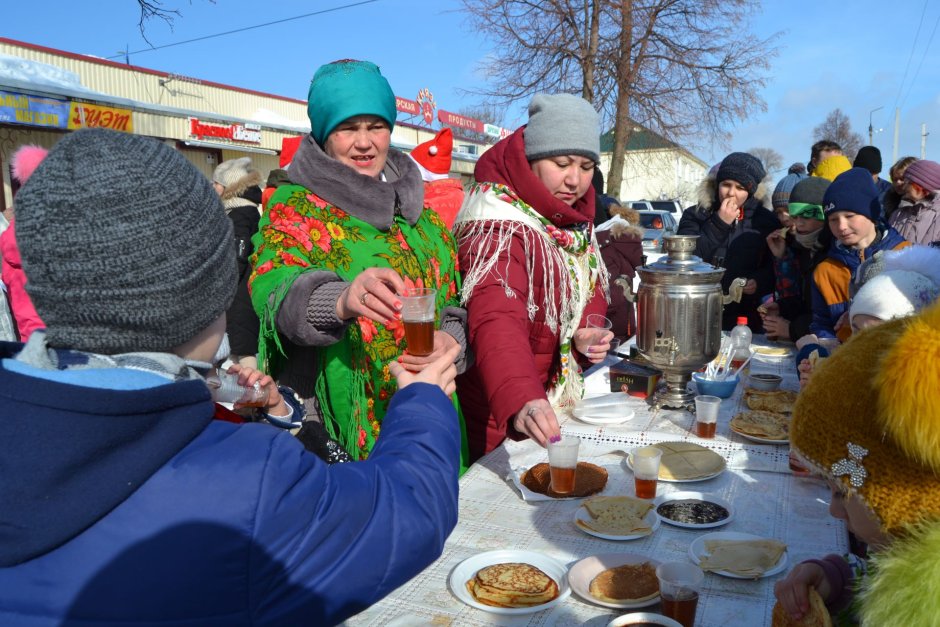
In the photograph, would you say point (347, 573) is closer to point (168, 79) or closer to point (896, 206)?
point (896, 206)

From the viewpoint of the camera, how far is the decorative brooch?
3.96ft

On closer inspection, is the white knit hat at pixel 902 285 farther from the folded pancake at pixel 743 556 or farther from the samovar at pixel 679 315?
the folded pancake at pixel 743 556

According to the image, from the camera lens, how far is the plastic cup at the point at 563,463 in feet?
→ 7.11

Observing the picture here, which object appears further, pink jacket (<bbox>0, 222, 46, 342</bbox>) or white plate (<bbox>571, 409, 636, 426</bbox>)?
pink jacket (<bbox>0, 222, 46, 342</bbox>)

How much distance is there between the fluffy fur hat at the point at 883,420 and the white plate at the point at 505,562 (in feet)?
2.17

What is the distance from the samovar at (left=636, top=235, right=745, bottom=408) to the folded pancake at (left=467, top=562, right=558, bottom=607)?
5.16 ft

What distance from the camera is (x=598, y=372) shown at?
368 cm

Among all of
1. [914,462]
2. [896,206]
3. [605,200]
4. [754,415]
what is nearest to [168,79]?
[605,200]

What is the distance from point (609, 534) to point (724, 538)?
31cm

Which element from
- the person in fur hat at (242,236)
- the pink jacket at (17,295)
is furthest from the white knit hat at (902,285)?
the pink jacket at (17,295)

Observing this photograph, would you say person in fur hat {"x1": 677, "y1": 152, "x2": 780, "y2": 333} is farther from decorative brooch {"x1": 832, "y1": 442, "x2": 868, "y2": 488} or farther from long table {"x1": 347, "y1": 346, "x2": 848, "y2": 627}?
decorative brooch {"x1": 832, "y1": 442, "x2": 868, "y2": 488}

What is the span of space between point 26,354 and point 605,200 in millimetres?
6199

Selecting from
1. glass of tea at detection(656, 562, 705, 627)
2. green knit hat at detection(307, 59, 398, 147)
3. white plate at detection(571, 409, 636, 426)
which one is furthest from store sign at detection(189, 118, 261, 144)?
glass of tea at detection(656, 562, 705, 627)

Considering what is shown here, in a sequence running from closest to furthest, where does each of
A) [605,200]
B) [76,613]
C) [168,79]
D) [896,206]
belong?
[76,613]
[896,206]
[605,200]
[168,79]
